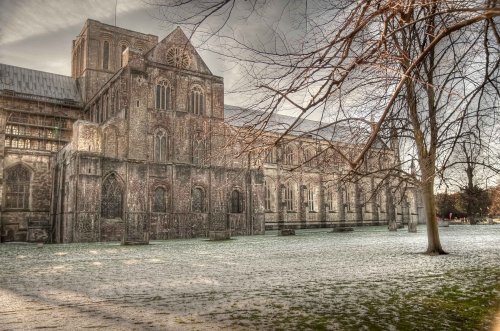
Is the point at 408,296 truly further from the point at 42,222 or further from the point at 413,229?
the point at 42,222

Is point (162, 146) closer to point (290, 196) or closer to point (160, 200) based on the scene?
point (160, 200)

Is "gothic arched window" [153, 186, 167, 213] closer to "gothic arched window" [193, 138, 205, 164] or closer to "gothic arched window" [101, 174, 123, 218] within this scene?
"gothic arched window" [101, 174, 123, 218]

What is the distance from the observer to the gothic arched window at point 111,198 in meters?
25.9

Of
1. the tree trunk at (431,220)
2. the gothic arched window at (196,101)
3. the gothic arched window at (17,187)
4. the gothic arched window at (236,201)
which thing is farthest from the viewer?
the gothic arched window at (236,201)

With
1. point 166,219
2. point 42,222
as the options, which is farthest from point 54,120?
point 166,219

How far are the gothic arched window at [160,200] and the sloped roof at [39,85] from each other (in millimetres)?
16113

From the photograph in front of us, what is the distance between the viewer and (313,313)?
4.52 meters

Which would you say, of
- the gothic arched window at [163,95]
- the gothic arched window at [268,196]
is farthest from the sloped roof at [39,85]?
the gothic arched window at [268,196]

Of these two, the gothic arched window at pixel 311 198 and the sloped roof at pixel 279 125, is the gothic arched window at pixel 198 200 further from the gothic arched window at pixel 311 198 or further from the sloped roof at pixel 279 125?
the sloped roof at pixel 279 125

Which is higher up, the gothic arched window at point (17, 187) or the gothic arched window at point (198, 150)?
the gothic arched window at point (198, 150)

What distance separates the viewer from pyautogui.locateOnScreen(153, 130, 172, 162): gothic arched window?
29.2m

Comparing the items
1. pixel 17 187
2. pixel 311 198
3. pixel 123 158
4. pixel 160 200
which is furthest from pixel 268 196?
pixel 17 187

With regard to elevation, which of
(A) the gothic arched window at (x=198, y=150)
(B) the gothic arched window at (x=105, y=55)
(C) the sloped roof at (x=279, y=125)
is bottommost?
(C) the sloped roof at (x=279, y=125)

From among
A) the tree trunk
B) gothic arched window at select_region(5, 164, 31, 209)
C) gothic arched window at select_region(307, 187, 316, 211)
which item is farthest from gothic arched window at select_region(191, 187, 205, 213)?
the tree trunk
